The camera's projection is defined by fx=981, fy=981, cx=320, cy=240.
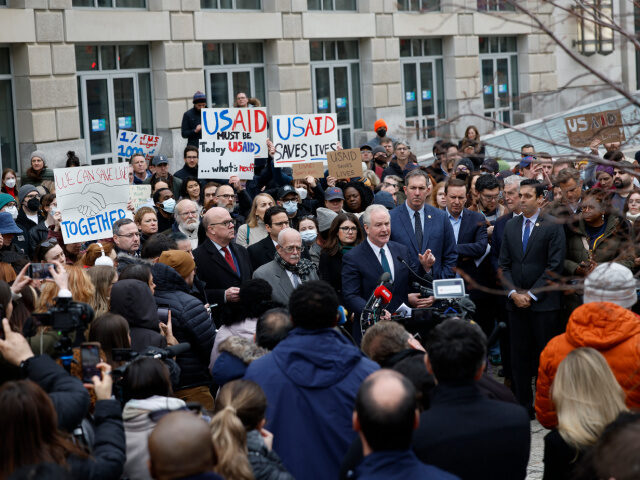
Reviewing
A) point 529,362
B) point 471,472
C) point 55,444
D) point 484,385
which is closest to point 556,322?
point 529,362

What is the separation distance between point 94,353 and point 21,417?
0.93 m

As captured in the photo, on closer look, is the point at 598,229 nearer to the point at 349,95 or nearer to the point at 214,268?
the point at 214,268

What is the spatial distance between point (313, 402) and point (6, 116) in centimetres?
1381

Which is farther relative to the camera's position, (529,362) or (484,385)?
(529,362)

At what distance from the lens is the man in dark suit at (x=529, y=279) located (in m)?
8.04

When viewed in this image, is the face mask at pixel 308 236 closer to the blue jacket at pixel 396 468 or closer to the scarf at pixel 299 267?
the scarf at pixel 299 267

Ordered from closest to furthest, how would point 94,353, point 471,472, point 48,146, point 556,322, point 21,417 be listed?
point 21,417, point 471,472, point 94,353, point 556,322, point 48,146

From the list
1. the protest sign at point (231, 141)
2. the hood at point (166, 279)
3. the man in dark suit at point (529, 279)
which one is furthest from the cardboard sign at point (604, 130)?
the protest sign at point (231, 141)

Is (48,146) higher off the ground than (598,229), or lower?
higher

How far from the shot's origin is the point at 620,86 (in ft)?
14.4

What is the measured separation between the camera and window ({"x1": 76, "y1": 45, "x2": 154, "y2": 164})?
716 inches

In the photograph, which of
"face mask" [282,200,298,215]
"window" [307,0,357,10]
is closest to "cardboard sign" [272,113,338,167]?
"face mask" [282,200,298,215]

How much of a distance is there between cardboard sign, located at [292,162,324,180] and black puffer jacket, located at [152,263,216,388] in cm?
536

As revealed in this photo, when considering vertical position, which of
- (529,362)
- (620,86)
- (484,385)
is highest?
(620,86)
